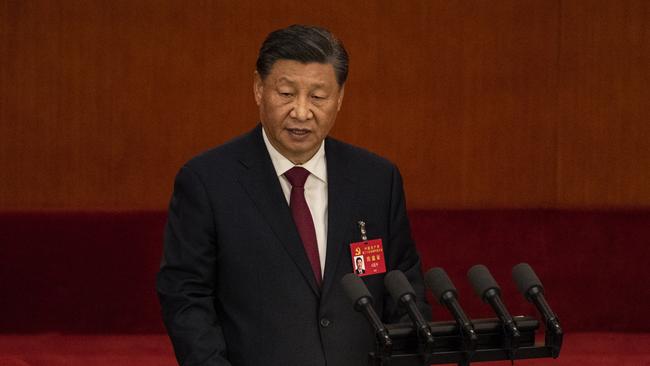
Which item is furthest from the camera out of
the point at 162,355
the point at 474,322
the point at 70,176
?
the point at 70,176

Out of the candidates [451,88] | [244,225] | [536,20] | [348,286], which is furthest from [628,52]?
[348,286]

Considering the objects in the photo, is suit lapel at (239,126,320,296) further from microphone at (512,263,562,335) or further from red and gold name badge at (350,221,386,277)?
microphone at (512,263,562,335)

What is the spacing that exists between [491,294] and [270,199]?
0.52 metres

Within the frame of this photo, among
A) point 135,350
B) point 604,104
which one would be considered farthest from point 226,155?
point 604,104

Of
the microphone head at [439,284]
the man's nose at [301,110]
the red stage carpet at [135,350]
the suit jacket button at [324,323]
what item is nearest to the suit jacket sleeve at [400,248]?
the suit jacket button at [324,323]

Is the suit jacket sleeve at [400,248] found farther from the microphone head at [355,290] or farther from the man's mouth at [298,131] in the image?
the microphone head at [355,290]

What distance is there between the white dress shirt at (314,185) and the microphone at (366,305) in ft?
1.28

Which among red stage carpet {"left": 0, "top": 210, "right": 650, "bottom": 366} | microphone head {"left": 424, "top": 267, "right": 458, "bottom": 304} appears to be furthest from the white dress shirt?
red stage carpet {"left": 0, "top": 210, "right": 650, "bottom": 366}

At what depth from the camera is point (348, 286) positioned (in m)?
1.55

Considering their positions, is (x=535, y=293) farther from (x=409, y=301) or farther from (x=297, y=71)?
(x=297, y=71)

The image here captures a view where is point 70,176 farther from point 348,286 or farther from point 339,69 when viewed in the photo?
point 348,286

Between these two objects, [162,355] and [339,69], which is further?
[162,355]

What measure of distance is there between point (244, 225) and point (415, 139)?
169 centimetres

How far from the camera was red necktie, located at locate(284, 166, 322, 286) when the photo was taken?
1.93m
